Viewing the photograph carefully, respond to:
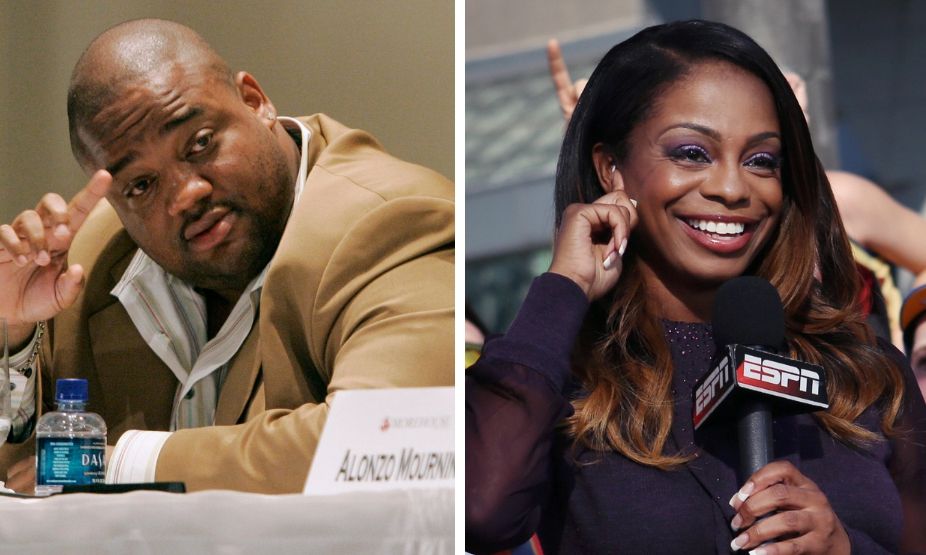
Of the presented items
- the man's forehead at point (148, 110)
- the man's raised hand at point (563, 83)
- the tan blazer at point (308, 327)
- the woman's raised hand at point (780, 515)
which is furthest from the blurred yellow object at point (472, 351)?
the man's forehead at point (148, 110)

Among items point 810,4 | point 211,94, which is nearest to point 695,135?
point 810,4

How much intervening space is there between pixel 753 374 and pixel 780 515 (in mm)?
303

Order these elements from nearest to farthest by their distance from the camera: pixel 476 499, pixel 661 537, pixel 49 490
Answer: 1. pixel 661 537
2. pixel 476 499
3. pixel 49 490

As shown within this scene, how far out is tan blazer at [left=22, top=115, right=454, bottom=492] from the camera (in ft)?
8.28

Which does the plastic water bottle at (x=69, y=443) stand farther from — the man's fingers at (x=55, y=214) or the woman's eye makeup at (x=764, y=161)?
the woman's eye makeup at (x=764, y=161)

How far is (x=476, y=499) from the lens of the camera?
94.0 inches

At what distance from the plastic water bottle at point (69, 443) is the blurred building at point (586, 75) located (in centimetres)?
84

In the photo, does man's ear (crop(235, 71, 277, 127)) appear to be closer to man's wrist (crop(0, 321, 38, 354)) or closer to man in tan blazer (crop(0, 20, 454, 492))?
man in tan blazer (crop(0, 20, 454, 492))

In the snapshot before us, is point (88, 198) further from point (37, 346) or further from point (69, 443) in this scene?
point (69, 443)

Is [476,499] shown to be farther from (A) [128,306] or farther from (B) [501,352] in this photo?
(A) [128,306]

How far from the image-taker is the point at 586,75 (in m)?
2.50

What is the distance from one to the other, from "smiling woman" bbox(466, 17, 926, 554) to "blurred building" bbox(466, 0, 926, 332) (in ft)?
0.20

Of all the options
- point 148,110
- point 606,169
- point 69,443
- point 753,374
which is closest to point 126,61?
point 148,110

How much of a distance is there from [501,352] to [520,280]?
0.19 metres
